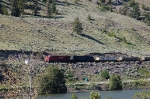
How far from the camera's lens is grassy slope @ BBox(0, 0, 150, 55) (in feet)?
344

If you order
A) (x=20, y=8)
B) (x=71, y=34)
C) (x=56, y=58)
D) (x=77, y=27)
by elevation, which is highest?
(x=20, y=8)

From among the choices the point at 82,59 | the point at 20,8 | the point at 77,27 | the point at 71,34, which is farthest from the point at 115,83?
the point at 20,8

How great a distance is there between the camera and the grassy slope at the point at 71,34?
105000 mm

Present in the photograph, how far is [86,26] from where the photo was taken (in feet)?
442

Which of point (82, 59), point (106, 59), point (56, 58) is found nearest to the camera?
point (56, 58)

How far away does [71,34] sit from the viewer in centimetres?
12094

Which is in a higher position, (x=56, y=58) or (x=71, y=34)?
(x=71, y=34)

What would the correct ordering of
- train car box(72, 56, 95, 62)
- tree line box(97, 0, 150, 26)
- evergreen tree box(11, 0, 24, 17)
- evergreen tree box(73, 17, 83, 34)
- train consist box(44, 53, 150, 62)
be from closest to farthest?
Result: train consist box(44, 53, 150, 62) < train car box(72, 56, 95, 62) < evergreen tree box(73, 17, 83, 34) < evergreen tree box(11, 0, 24, 17) < tree line box(97, 0, 150, 26)

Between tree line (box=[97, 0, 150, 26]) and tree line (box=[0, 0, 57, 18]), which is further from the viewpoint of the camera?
tree line (box=[97, 0, 150, 26])

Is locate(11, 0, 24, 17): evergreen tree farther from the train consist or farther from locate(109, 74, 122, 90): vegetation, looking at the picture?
locate(109, 74, 122, 90): vegetation

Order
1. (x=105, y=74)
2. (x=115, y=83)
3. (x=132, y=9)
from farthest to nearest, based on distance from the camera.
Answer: (x=132, y=9)
(x=105, y=74)
(x=115, y=83)

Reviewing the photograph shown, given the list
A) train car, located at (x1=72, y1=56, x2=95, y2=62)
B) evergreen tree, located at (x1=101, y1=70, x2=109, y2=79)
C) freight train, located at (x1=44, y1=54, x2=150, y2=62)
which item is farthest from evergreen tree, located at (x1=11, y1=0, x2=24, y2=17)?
evergreen tree, located at (x1=101, y1=70, x2=109, y2=79)

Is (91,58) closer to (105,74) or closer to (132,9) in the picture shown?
(105,74)

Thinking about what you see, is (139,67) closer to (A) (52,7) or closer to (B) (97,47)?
(B) (97,47)
